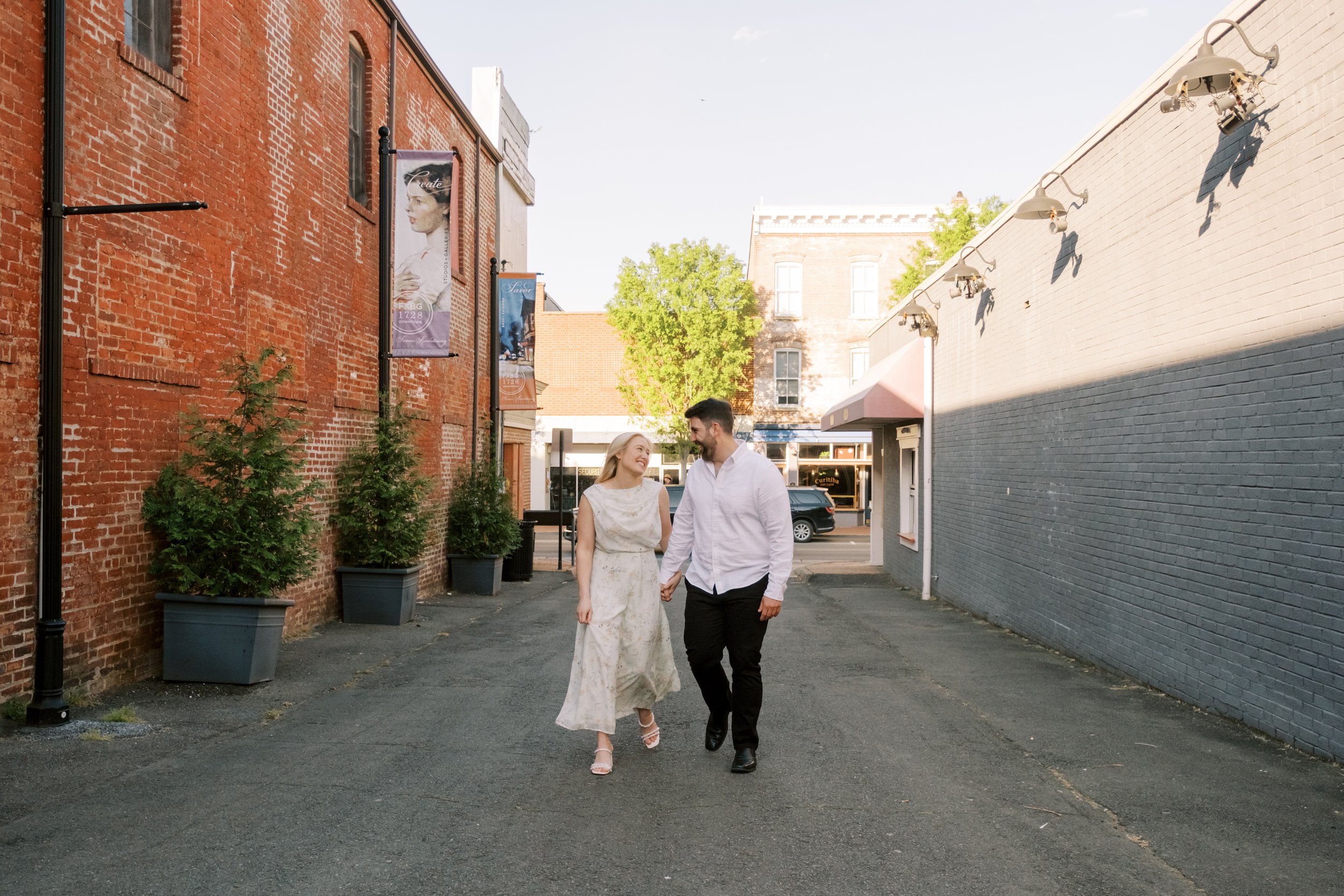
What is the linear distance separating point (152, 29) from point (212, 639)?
15.5ft

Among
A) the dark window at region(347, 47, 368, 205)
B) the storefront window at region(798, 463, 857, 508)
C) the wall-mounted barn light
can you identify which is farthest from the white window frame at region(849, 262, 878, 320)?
the dark window at region(347, 47, 368, 205)

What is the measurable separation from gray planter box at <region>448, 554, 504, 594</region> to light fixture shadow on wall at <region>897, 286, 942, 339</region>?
7216 mm

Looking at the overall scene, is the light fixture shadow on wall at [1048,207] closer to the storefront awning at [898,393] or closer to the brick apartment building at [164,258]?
the storefront awning at [898,393]

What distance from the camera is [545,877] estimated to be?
3895 millimetres

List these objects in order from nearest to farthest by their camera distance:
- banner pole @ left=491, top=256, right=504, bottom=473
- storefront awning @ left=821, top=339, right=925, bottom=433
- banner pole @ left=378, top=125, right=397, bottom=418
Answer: banner pole @ left=378, top=125, right=397, bottom=418, storefront awning @ left=821, top=339, right=925, bottom=433, banner pole @ left=491, top=256, right=504, bottom=473

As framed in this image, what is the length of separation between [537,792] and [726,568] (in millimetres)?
1480

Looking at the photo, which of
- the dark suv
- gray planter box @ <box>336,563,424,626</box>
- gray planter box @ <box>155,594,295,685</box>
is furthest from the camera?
the dark suv

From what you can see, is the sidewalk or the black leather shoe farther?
the black leather shoe

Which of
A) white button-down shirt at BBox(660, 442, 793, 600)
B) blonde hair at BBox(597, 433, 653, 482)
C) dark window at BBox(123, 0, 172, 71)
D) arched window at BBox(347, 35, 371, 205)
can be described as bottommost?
white button-down shirt at BBox(660, 442, 793, 600)

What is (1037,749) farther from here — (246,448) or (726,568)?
(246,448)

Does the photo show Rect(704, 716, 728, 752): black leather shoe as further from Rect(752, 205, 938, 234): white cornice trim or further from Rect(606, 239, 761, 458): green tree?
Rect(752, 205, 938, 234): white cornice trim

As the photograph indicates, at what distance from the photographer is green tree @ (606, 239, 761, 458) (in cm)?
3594

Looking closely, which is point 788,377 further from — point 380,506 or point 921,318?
point 380,506

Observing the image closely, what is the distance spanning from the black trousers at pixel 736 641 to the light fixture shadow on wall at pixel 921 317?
1080 cm
